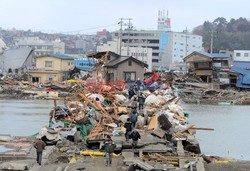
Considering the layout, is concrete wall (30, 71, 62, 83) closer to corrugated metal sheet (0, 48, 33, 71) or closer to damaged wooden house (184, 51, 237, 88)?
corrugated metal sheet (0, 48, 33, 71)

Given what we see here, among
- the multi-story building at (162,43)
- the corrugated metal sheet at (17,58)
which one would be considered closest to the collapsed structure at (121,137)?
the corrugated metal sheet at (17,58)

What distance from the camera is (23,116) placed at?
103 ft

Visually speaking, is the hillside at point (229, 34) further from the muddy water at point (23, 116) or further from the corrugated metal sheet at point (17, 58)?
the muddy water at point (23, 116)

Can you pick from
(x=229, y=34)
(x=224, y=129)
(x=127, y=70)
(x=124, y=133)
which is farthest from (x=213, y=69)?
(x=229, y=34)

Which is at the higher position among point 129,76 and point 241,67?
point 241,67

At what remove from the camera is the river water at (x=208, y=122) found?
22062mm

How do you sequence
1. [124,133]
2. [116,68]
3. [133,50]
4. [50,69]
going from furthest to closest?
[133,50], [50,69], [116,68], [124,133]

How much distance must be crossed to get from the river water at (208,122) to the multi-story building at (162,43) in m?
42.2

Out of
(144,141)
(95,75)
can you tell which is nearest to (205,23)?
(95,75)

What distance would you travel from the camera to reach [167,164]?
39.9ft

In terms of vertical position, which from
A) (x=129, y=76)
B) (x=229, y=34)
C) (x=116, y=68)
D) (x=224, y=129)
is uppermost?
(x=229, y=34)

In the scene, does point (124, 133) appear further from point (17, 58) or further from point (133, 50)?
point (133, 50)

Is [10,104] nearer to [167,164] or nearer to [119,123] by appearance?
[119,123]

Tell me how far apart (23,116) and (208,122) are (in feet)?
38.5
